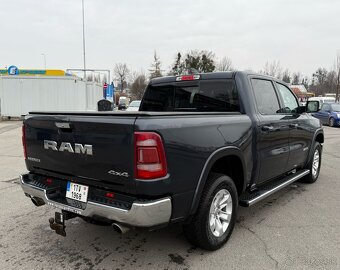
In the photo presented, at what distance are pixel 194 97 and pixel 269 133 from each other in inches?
44.4

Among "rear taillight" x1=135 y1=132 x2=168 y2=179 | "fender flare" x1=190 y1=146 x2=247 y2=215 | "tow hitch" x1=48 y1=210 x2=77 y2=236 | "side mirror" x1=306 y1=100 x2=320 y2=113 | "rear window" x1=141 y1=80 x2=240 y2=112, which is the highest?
"rear window" x1=141 y1=80 x2=240 y2=112

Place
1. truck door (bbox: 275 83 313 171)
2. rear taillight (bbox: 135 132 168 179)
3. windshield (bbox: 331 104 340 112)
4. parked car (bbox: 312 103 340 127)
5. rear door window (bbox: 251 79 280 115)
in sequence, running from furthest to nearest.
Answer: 1. windshield (bbox: 331 104 340 112)
2. parked car (bbox: 312 103 340 127)
3. truck door (bbox: 275 83 313 171)
4. rear door window (bbox: 251 79 280 115)
5. rear taillight (bbox: 135 132 168 179)

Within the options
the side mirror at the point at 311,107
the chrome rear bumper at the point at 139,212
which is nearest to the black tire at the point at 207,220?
the chrome rear bumper at the point at 139,212

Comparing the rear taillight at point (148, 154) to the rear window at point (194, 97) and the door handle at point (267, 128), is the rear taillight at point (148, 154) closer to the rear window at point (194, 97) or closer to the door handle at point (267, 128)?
the rear window at point (194, 97)

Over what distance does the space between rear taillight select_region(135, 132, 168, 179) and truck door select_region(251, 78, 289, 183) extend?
177 cm

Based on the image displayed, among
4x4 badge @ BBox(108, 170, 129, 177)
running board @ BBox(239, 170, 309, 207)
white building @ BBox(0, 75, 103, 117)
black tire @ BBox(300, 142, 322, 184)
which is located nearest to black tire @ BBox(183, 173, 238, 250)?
running board @ BBox(239, 170, 309, 207)

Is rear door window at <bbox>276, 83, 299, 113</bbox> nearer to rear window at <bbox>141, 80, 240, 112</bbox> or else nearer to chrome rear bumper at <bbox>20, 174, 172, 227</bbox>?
rear window at <bbox>141, 80, 240, 112</bbox>

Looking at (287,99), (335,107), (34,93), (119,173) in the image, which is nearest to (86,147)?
(119,173)

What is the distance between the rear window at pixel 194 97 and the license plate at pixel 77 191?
2030 mm

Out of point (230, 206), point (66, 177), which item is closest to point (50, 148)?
point (66, 177)

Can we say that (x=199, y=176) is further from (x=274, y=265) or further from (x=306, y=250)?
(x=306, y=250)

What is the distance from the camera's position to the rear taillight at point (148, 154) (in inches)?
107

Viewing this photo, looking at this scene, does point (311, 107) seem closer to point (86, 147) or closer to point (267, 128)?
point (267, 128)

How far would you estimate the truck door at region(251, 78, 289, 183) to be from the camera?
4191mm
